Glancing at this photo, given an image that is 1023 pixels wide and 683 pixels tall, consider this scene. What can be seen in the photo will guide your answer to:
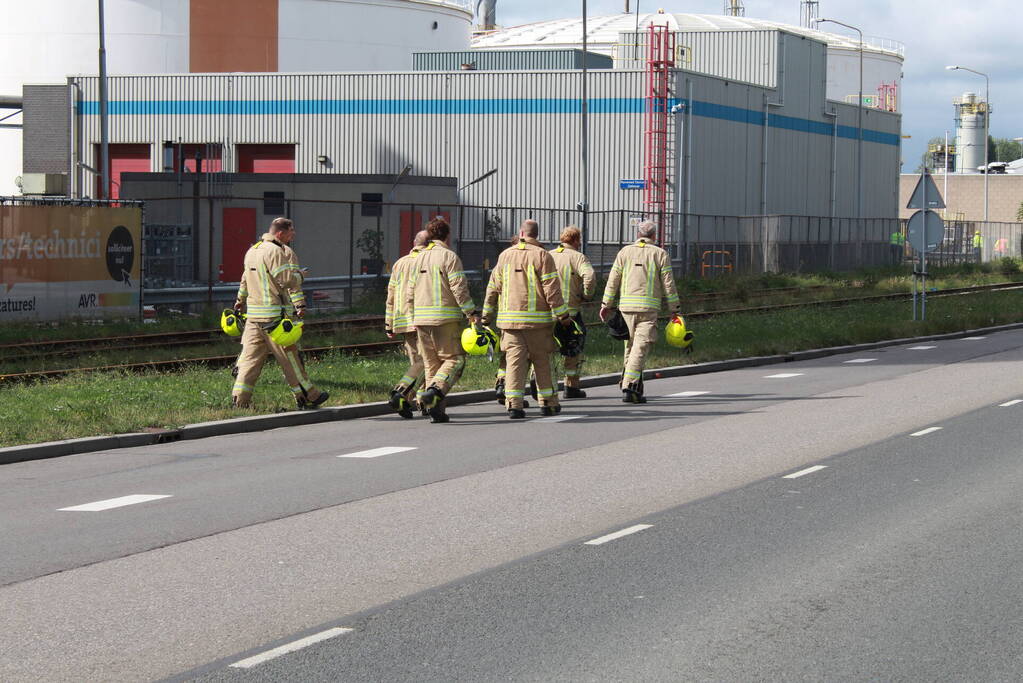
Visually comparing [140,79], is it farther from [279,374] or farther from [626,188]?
[279,374]

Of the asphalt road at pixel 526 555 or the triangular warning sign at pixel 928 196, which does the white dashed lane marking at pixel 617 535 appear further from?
the triangular warning sign at pixel 928 196

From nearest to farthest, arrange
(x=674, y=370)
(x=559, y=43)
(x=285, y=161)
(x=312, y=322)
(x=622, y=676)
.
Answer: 1. (x=622, y=676)
2. (x=674, y=370)
3. (x=312, y=322)
4. (x=285, y=161)
5. (x=559, y=43)

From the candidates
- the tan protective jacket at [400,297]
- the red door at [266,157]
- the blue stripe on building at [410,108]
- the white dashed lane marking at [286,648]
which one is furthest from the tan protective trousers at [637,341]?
the red door at [266,157]

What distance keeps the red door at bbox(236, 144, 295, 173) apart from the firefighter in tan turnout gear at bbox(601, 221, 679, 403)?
40222mm

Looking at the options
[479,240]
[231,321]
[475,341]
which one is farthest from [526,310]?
[479,240]

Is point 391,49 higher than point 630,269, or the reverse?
point 391,49

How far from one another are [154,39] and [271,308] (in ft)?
167

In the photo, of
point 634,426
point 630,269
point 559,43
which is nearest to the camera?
point 634,426

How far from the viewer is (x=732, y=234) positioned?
51.3 meters

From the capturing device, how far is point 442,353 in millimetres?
13227

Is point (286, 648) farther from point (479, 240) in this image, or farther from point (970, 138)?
point (970, 138)

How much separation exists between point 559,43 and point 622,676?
6855 centimetres

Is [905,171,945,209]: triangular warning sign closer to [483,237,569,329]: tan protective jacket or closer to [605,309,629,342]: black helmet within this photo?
[605,309,629,342]: black helmet

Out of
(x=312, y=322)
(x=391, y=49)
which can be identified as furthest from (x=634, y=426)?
(x=391, y=49)
